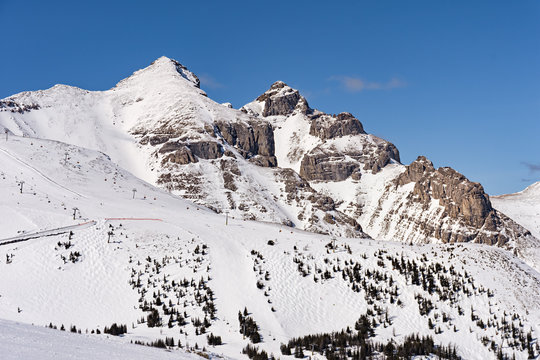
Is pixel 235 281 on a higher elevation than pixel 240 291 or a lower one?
higher

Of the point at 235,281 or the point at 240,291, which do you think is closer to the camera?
the point at 240,291

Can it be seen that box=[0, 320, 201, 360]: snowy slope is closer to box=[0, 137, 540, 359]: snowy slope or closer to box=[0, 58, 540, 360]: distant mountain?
box=[0, 58, 540, 360]: distant mountain

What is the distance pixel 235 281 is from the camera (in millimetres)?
35750

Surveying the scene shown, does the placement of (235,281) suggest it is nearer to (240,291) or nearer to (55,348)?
(240,291)

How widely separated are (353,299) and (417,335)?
23.9 feet

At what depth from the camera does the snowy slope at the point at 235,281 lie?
2939 cm

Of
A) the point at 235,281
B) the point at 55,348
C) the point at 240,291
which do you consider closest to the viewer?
the point at 55,348

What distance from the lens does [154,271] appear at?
120 ft

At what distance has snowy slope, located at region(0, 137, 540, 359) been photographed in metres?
29.4

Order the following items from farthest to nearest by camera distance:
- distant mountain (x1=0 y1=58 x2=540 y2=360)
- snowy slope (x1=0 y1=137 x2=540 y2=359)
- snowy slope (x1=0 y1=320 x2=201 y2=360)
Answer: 1. snowy slope (x1=0 y1=137 x2=540 y2=359)
2. distant mountain (x1=0 y1=58 x2=540 y2=360)
3. snowy slope (x1=0 y1=320 x2=201 y2=360)

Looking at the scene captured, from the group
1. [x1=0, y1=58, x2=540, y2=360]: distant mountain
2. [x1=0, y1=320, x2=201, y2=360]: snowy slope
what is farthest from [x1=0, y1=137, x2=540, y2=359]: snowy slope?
[x1=0, y1=320, x2=201, y2=360]: snowy slope

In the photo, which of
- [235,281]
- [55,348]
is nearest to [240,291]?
[235,281]

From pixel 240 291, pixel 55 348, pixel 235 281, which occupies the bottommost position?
pixel 55 348

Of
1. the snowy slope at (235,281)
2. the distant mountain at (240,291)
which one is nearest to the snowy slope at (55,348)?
the distant mountain at (240,291)
